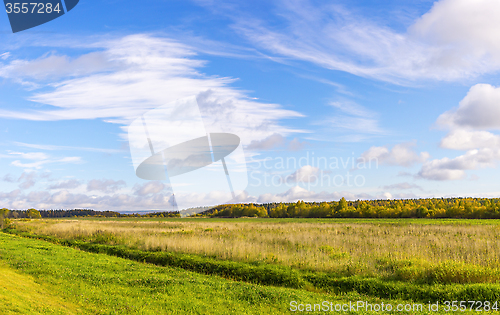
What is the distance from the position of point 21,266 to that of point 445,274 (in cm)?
1828

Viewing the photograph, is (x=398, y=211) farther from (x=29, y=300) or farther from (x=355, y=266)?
(x=29, y=300)

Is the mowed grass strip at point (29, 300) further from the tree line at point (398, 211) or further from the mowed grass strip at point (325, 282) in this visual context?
the tree line at point (398, 211)

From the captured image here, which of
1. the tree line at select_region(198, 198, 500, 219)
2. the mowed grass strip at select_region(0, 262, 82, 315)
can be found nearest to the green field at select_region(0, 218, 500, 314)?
the mowed grass strip at select_region(0, 262, 82, 315)

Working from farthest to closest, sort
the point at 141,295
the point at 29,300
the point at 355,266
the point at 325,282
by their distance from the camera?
the point at 355,266
the point at 325,282
the point at 141,295
the point at 29,300

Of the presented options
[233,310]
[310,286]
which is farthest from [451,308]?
[233,310]

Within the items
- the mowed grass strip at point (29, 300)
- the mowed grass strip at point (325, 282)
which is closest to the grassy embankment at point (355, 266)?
the mowed grass strip at point (325, 282)

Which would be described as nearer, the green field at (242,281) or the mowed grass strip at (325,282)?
the green field at (242,281)

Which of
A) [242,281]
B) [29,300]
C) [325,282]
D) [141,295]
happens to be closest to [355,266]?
[325,282]

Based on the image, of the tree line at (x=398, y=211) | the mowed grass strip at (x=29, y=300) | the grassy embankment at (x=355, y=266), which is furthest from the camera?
the tree line at (x=398, y=211)

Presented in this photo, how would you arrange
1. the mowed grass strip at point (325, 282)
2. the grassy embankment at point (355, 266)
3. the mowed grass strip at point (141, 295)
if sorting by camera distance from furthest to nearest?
the grassy embankment at point (355, 266)
the mowed grass strip at point (325, 282)
the mowed grass strip at point (141, 295)

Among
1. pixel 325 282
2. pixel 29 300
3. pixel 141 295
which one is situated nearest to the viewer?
pixel 29 300

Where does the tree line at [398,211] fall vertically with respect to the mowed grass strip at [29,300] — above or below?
below

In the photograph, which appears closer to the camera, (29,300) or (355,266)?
(29,300)

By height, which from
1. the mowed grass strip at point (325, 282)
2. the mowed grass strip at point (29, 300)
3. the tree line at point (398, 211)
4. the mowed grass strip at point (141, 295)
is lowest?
the tree line at point (398, 211)
